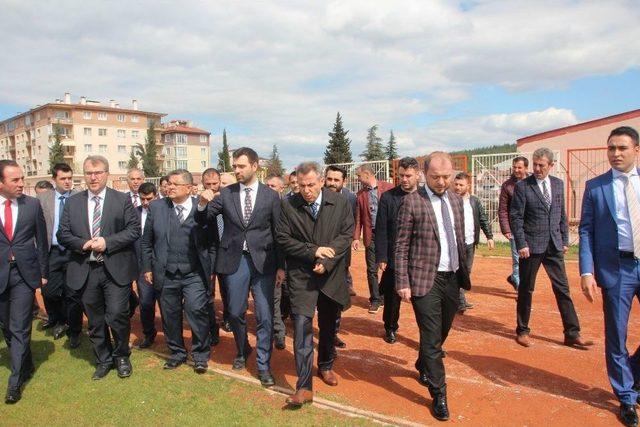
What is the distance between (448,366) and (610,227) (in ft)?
7.18

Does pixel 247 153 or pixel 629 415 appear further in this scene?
pixel 247 153

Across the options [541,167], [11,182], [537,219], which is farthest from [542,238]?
[11,182]

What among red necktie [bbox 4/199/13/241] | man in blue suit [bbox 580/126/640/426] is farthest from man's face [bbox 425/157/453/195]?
red necktie [bbox 4/199/13/241]

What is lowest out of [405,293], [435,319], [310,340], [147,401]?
[147,401]

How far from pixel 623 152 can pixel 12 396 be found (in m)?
6.00

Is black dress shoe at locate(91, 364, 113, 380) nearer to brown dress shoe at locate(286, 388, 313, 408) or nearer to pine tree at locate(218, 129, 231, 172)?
brown dress shoe at locate(286, 388, 313, 408)

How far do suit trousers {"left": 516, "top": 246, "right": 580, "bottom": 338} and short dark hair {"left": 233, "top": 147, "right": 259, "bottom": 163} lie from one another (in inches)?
139

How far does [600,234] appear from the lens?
4176 mm

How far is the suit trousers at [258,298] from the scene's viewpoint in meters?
4.90

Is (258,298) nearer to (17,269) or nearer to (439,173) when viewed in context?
(439,173)

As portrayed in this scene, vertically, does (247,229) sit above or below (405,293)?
above

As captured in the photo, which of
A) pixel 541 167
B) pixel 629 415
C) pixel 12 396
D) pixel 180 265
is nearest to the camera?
pixel 629 415

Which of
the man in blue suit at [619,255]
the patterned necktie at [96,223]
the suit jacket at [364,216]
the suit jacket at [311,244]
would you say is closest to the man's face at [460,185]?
the suit jacket at [364,216]

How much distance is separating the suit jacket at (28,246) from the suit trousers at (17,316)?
0.07 metres
